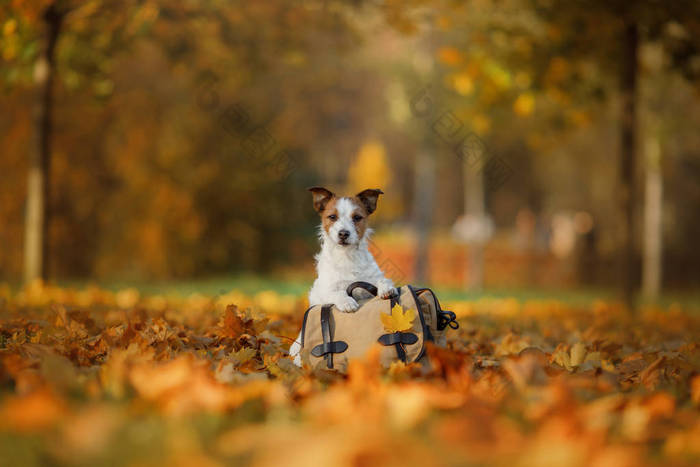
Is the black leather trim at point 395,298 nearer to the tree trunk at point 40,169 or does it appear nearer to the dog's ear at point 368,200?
the dog's ear at point 368,200

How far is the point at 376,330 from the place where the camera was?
3.03 m

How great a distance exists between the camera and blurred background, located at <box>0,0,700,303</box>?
789 centimetres

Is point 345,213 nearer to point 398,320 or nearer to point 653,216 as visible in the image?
point 398,320

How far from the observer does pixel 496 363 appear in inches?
122

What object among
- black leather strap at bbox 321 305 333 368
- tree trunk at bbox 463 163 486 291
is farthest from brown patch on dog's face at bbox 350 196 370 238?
tree trunk at bbox 463 163 486 291

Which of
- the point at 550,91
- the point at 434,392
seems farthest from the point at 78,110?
the point at 434,392

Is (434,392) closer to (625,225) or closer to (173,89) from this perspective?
(625,225)

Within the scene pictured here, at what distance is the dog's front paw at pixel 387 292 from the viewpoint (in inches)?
124

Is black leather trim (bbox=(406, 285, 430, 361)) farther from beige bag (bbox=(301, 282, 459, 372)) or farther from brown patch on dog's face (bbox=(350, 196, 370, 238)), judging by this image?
brown patch on dog's face (bbox=(350, 196, 370, 238))

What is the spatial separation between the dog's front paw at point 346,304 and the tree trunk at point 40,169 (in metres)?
6.16

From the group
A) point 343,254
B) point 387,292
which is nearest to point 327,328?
point 387,292

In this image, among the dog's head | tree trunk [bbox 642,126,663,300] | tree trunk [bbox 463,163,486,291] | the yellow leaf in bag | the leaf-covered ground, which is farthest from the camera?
tree trunk [bbox 463,163,486,291]

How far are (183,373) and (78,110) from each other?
43.2 ft

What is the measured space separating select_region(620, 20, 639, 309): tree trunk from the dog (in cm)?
539
